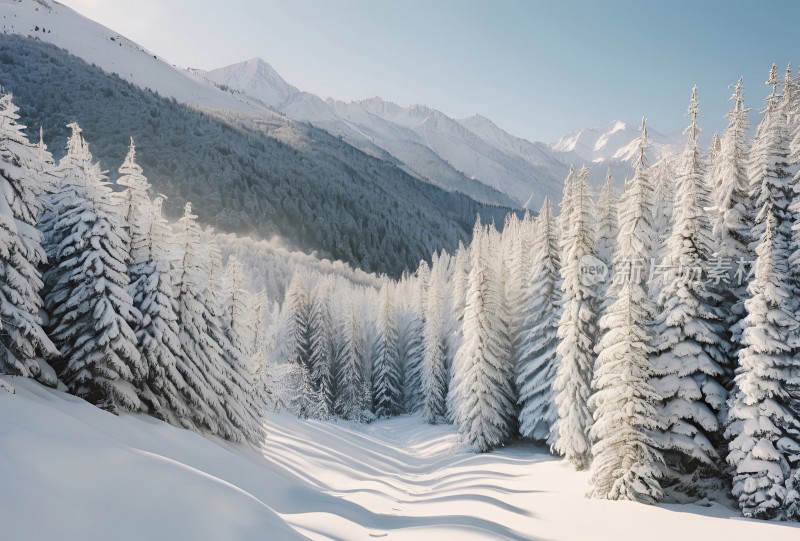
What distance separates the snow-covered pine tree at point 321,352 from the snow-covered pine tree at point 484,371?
1140 inches

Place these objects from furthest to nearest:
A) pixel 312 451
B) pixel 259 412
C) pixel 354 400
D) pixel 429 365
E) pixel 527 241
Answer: pixel 354 400
pixel 429 365
pixel 527 241
pixel 312 451
pixel 259 412

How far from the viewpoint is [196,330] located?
19.8 meters

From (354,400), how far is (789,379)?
51622 mm

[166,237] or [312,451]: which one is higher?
[166,237]

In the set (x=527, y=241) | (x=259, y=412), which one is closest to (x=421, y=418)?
(x=527, y=241)

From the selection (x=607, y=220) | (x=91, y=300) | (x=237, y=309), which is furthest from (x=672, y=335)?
(x=91, y=300)

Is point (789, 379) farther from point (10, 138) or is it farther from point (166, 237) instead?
point (10, 138)

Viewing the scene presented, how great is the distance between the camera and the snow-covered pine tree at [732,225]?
70.6 ft

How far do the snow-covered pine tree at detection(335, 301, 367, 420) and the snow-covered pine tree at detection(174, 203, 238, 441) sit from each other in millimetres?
42884

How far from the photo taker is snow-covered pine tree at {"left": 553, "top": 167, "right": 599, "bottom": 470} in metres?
26.9

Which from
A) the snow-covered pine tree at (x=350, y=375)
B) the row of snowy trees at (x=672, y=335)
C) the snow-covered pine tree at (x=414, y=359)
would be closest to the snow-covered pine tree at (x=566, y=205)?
the row of snowy trees at (x=672, y=335)

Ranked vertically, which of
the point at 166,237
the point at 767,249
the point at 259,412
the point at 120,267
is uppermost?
the point at 767,249

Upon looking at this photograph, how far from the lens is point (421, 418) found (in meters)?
55.2

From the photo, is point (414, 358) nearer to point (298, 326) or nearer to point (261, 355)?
point (298, 326)
